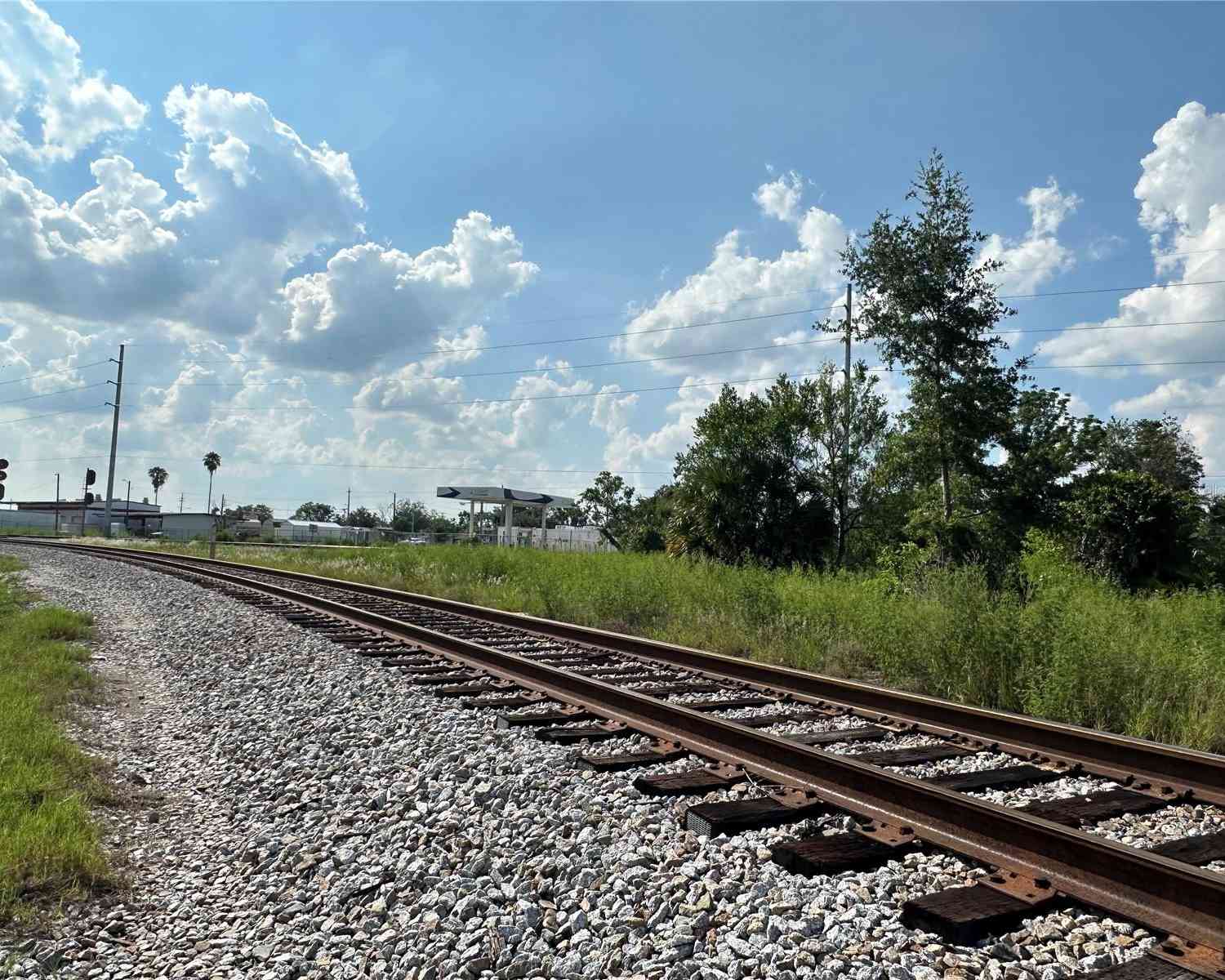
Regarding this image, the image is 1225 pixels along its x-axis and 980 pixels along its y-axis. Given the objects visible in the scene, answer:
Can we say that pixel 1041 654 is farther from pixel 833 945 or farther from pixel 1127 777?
pixel 833 945

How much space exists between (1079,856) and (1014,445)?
83.3 ft

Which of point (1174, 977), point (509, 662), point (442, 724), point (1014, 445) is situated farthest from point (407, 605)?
point (1014, 445)

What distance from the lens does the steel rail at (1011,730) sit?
16.9ft

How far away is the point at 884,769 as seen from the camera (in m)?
4.85

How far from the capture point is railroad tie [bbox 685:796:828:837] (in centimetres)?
427

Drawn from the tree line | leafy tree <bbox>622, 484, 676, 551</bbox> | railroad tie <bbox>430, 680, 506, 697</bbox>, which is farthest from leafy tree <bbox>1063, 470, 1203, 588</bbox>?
leafy tree <bbox>622, 484, 676, 551</bbox>

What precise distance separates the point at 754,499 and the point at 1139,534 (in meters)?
10.3

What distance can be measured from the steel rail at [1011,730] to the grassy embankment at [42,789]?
524 centimetres

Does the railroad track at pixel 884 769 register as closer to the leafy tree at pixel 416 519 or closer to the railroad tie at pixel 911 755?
the railroad tie at pixel 911 755

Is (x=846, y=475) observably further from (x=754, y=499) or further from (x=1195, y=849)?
(x=1195, y=849)

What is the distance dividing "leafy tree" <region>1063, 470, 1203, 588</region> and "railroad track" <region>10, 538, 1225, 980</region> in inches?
427

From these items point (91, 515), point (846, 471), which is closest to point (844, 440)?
point (846, 471)

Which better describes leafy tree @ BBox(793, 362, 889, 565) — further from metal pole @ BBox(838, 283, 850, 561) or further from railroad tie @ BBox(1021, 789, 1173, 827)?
railroad tie @ BBox(1021, 789, 1173, 827)

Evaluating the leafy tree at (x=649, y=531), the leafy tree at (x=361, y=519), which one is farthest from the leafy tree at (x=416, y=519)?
the leafy tree at (x=649, y=531)
